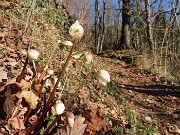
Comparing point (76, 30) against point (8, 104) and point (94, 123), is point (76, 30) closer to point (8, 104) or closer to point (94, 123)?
point (8, 104)

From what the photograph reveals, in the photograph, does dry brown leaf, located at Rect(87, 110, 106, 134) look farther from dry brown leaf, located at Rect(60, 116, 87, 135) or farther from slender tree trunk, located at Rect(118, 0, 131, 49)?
slender tree trunk, located at Rect(118, 0, 131, 49)

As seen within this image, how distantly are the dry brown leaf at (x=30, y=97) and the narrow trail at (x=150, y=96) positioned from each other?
197 cm

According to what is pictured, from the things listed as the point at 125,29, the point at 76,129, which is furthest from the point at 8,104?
the point at 125,29

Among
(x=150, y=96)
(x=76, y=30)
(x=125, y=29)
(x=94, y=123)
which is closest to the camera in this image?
(x=76, y=30)

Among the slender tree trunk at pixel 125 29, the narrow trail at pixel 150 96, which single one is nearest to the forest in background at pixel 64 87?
the narrow trail at pixel 150 96

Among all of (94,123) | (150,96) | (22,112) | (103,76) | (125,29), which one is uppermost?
(125,29)

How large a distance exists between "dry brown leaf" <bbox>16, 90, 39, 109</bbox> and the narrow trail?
1.97 m

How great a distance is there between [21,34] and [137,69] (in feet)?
16.3

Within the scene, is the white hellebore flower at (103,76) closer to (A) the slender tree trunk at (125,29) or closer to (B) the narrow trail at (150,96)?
(B) the narrow trail at (150,96)

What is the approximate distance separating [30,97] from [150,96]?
390 centimetres

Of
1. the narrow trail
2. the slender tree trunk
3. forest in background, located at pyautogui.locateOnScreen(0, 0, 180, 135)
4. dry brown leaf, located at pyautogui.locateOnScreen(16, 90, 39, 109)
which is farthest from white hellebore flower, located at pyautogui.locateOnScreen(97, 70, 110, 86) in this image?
the slender tree trunk

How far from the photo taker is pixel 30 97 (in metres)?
1.46

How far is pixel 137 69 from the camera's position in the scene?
764 centimetres

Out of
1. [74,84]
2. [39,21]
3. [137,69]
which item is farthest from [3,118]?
[137,69]
